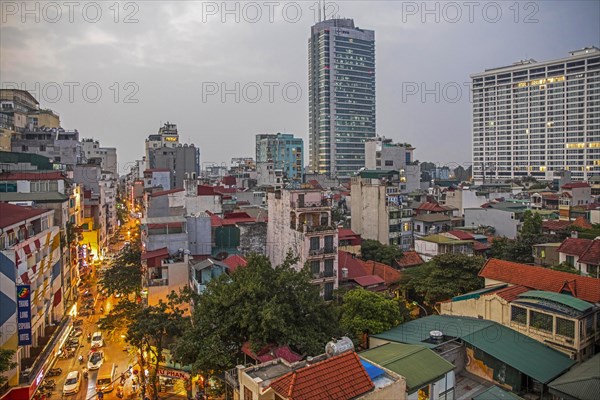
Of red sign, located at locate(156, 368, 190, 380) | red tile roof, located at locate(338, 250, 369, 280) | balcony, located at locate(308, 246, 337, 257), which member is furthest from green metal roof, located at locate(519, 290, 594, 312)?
red sign, located at locate(156, 368, 190, 380)

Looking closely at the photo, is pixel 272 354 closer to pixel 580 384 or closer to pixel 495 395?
pixel 495 395

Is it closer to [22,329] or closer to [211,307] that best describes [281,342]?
[211,307]

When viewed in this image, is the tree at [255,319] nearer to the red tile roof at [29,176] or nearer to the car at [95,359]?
the car at [95,359]

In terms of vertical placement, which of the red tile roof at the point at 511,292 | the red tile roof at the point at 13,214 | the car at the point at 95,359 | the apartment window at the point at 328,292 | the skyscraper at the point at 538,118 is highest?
the skyscraper at the point at 538,118

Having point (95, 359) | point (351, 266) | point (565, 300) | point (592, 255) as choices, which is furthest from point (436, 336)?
point (95, 359)

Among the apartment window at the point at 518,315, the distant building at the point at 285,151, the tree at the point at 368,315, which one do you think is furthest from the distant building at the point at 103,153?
the apartment window at the point at 518,315

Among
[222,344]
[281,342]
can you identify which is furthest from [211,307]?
[281,342]

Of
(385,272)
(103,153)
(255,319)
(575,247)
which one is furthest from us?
(103,153)
